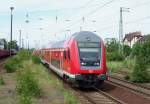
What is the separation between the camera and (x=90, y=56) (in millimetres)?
22531

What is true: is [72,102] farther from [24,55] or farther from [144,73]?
[24,55]

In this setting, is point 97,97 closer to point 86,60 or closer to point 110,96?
point 110,96

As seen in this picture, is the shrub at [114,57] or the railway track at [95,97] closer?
the railway track at [95,97]

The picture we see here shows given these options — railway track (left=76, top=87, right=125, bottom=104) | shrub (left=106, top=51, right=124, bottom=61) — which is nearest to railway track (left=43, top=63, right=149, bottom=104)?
railway track (left=76, top=87, right=125, bottom=104)

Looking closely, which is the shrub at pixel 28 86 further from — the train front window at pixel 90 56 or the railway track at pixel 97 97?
the train front window at pixel 90 56

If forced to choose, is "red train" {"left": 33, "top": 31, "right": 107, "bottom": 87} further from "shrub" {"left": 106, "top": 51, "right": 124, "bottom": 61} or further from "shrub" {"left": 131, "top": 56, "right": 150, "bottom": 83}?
"shrub" {"left": 106, "top": 51, "right": 124, "bottom": 61}

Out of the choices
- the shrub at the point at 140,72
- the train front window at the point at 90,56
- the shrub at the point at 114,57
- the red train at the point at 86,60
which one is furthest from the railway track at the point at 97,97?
the shrub at the point at 114,57

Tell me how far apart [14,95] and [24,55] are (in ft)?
134

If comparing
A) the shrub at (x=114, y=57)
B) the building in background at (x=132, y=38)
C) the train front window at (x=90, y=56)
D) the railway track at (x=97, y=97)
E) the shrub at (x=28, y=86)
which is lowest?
the railway track at (x=97, y=97)

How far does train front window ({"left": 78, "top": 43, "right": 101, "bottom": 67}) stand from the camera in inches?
877

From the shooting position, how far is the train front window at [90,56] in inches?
877

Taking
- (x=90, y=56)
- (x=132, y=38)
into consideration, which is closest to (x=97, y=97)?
(x=90, y=56)

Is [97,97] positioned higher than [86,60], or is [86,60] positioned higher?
[86,60]

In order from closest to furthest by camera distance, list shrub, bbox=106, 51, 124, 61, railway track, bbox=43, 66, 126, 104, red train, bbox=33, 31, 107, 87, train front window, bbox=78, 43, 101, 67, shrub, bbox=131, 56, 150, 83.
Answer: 1. railway track, bbox=43, 66, 126, 104
2. red train, bbox=33, 31, 107, 87
3. train front window, bbox=78, 43, 101, 67
4. shrub, bbox=131, 56, 150, 83
5. shrub, bbox=106, 51, 124, 61
